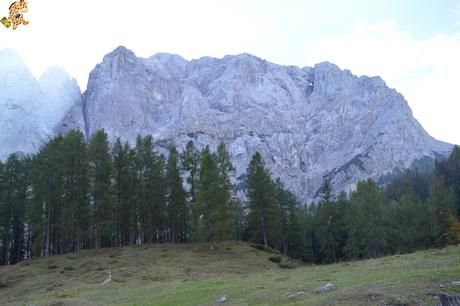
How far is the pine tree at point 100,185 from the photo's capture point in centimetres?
6238

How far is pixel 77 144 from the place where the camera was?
213ft

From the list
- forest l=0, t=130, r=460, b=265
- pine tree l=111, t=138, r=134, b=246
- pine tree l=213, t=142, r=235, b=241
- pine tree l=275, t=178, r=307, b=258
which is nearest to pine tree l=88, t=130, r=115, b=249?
forest l=0, t=130, r=460, b=265

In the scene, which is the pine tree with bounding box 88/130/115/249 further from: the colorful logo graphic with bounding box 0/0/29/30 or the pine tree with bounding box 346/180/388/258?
the colorful logo graphic with bounding box 0/0/29/30

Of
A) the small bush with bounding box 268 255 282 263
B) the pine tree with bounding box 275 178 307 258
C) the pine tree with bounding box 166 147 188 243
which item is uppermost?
the pine tree with bounding box 166 147 188 243

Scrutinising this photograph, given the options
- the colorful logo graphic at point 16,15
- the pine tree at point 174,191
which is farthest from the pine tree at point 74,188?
the colorful logo graphic at point 16,15

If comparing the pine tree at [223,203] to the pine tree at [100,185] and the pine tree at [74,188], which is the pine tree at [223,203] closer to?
the pine tree at [100,185]

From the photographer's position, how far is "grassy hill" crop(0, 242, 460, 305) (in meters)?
21.5

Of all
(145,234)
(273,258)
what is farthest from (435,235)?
(145,234)

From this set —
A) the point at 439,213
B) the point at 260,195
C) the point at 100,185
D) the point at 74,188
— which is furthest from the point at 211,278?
the point at 439,213

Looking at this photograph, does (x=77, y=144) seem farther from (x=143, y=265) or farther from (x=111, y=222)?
(x=143, y=265)

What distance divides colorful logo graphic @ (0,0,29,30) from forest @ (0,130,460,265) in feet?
176

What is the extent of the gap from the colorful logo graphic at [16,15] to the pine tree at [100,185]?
55079 mm

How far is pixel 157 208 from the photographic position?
7325cm

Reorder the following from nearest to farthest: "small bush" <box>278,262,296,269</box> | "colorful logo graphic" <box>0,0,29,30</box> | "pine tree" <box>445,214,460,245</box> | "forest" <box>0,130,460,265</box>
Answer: "colorful logo graphic" <box>0,0,29,30</box>, "small bush" <box>278,262,296,269</box>, "forest" <box>0,130,460,265</box>, "pine tree" <box>445,214,460,245</box>
